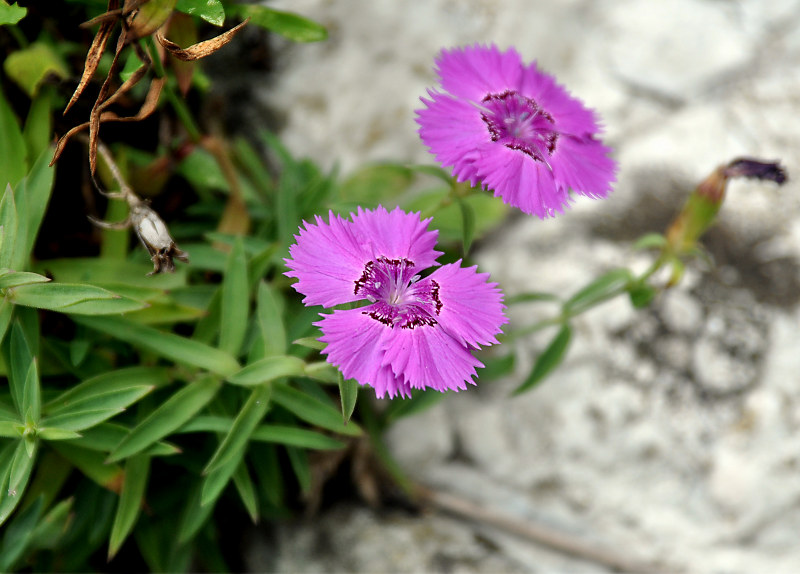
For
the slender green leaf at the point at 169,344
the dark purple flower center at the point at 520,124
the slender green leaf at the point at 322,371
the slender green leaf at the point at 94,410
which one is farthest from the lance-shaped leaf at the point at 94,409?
the dark purple flower center at the point at 520,124

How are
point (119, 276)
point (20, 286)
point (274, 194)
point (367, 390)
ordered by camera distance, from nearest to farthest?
1. point (20, 286)
2. point (119, 276)
3. point (367, 390)
4. point (274, 194)

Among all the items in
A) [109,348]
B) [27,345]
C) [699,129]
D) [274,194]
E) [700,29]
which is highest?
[700,29]

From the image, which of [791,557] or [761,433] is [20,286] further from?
[791,557]

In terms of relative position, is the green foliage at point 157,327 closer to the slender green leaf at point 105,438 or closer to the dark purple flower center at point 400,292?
the slender green leaf at point 105,438

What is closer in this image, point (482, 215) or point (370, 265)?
point (370, 265)

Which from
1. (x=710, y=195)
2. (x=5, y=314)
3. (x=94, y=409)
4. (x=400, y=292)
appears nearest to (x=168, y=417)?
(x=94, y=409)

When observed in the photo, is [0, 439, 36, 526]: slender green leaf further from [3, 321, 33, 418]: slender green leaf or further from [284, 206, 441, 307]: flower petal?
[284, 206, 441, 307]: flower petal

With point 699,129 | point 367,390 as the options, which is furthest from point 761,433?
point 367,390
